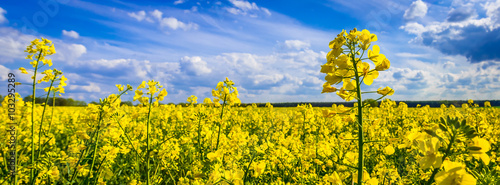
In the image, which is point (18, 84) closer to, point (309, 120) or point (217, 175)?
point (217, 175)

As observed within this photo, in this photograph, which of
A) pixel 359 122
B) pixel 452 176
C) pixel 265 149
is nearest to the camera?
pixel 452 176

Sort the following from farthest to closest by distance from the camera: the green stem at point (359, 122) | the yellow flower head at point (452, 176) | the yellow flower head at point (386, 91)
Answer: the yellow flower head at point (386, 91) < the green stem at point (359, 122) < the yellow flower head at point (452, 176)

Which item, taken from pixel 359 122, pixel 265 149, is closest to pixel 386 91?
pixel 359 122

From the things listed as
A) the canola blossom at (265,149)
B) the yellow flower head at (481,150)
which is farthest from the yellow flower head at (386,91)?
the yellow flower head at (481,150)

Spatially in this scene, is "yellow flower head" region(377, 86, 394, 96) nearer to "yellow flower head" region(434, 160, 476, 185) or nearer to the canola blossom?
the canola blossom

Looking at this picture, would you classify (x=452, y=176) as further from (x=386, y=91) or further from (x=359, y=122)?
(x=386, y=91)

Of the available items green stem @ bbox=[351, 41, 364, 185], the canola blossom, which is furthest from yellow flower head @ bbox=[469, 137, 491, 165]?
green stem @ bbox=[351, 41, 364, 185]

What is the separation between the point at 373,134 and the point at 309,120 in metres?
1.53

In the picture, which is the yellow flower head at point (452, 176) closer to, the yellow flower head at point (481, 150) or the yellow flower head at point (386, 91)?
the yellow flower head at point (481, 150)

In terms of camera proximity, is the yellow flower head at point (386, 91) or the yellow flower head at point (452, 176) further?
the yellow flower head at point (386, 91)

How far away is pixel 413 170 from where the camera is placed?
3.20 m

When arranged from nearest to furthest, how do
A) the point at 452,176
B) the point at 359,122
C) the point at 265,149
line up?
the point at 452,176 → the point at 359,122 → the point at 265,149

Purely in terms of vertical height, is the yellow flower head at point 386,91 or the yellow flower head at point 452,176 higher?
the yellow flower head at point 386,91

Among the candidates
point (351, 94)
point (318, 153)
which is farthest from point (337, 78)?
point (318, 153)
